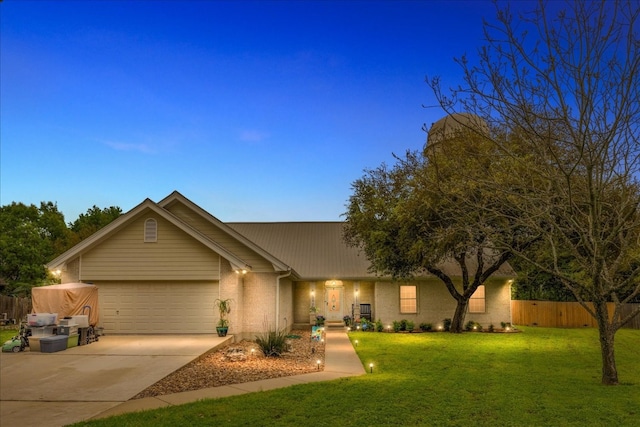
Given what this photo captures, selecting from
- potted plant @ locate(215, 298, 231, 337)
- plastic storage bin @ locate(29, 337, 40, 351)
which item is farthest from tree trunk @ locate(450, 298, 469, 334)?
plastic storage bin @ locate(29, 337, 40, 351)

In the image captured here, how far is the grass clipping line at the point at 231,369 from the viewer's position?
10.9 metres

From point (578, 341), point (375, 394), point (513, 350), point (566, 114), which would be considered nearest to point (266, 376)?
point (375, 394)

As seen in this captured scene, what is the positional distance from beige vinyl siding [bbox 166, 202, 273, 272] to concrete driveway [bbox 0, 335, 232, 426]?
352cm

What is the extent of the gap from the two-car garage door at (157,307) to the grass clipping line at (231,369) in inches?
108

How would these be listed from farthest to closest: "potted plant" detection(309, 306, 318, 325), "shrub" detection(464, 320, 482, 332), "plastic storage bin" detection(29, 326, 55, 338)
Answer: "potted plant" detection(309, 306, 318, 325) < "shrub" detection(464, 320, 482, 332) < "plastic storage bin" detection(29, 326, 55, 338)

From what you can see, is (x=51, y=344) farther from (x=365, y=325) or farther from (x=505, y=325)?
(x=505, y=325)

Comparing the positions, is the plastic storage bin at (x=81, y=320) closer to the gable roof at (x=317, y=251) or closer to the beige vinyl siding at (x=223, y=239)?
the beige vinyl siding at (x=223, y=239)

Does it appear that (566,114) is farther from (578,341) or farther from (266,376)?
(578,341)

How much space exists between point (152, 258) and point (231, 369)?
8.10 m

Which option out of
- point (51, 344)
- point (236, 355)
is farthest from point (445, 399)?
point (51, 344)

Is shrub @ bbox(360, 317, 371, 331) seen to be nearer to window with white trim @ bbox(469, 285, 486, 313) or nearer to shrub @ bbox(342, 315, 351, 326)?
shrub @ bbox(342, 315, 351, 326)

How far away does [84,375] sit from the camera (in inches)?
467

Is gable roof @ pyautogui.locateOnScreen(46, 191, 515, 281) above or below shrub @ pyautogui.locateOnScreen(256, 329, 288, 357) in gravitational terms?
above

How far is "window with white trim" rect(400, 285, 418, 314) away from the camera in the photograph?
88.6 ft
